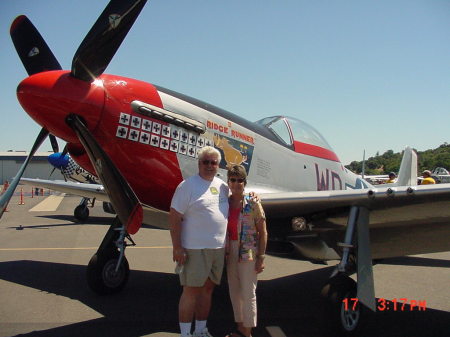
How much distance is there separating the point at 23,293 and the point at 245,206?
334 centimetres

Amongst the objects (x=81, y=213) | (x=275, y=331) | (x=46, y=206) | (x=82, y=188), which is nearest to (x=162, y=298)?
(x=275, y=331)

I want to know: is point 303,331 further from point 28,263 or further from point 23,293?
point 28,263

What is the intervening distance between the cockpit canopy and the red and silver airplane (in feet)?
0.24

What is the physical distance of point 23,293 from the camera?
15.5 feet

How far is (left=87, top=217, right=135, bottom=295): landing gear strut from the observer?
15.6ft

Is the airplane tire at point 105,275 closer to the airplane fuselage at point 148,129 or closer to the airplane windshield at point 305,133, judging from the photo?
the airplane fuselage at point 148,129

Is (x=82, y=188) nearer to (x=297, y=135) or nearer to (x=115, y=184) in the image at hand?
(x=115, y=184)

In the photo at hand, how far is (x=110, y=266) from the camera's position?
16.3ft

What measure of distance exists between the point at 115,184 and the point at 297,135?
8.36 feet

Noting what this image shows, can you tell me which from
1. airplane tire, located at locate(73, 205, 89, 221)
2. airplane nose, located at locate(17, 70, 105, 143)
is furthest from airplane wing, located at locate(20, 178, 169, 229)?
airplane tire, located at locate(73, 205, 89, 221)

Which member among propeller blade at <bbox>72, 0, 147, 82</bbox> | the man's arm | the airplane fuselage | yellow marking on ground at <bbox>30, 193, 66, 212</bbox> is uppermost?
propeller blade at <bbox>72, 0, 147, 82</bbox>

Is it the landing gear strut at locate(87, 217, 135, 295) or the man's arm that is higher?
the man's arm

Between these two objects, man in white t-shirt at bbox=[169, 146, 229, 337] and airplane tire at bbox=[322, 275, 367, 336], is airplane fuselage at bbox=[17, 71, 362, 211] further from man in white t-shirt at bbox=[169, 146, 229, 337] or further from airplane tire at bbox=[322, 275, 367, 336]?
airplane tire at bbox=[322, 275, 367, 336]
